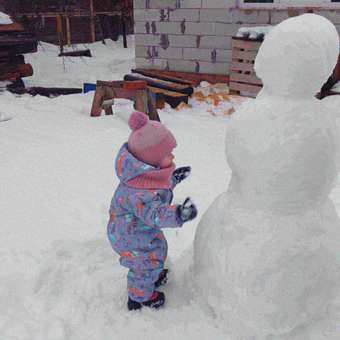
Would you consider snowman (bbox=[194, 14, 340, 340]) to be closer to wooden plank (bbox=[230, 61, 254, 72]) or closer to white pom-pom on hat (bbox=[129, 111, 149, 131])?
white pom-pom on hat (bbox=[129, 111, 149, 131])

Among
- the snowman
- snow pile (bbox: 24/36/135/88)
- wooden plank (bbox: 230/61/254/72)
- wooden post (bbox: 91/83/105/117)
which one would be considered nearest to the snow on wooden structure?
snow pile (bbox: 24/36/135/88)

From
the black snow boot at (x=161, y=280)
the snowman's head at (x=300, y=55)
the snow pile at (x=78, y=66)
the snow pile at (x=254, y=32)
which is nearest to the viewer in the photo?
the snowman's head at (x=300, y=55)

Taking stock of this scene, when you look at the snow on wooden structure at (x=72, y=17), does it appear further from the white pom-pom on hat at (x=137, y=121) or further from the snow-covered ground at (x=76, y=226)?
the white pom-pom on hat at (x=137, y=121)

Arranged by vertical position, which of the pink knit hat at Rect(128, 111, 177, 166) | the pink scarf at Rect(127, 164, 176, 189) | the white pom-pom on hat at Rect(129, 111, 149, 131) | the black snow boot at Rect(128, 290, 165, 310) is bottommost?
the black snow boot at Rect(128, 290, 165, 310)

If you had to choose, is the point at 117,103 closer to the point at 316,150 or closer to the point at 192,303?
the point at 192,303

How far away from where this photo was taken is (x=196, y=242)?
2.24 meters

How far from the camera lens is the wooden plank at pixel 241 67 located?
748cm

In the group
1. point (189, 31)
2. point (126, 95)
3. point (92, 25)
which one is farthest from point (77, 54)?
point (126, 95)

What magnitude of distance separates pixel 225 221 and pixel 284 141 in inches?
21.1

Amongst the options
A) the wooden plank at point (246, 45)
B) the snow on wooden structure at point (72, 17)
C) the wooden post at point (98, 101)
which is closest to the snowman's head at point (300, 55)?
the wooden post at point (98, 101)

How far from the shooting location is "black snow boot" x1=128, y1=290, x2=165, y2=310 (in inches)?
90.7

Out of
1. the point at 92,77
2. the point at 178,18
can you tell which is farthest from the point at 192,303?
the point at 92,77

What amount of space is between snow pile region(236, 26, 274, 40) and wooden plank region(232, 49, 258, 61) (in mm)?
285

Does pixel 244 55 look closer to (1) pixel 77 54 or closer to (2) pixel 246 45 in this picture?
(2) pixel 246 45
